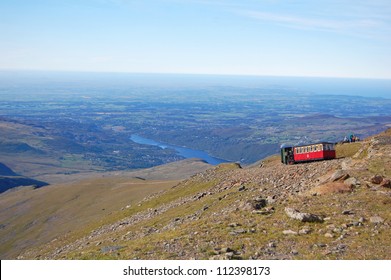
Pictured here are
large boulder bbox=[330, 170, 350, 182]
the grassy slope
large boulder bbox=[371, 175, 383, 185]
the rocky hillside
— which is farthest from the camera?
the grassy slope

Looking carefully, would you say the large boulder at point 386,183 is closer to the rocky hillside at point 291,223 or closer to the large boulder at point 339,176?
the rocky hillside at point 291,223

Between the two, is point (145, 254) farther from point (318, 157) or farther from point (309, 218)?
point (318, 157)

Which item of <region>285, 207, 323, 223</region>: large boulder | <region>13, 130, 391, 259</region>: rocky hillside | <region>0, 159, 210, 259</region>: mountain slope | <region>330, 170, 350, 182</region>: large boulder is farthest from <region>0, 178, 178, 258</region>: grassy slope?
<region>285, 207, 323, 223</region>: large boulder


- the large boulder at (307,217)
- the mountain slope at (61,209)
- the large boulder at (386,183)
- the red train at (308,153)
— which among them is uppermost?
the large boulder at (386,183)

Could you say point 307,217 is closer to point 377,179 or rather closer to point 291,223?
point 291,223

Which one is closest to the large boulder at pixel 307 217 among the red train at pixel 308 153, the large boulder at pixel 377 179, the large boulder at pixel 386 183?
the large boulder at pixel 386 183

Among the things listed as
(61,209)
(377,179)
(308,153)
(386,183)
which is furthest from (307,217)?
(61,209)

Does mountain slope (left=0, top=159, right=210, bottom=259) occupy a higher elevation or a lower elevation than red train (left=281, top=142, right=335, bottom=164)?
lower

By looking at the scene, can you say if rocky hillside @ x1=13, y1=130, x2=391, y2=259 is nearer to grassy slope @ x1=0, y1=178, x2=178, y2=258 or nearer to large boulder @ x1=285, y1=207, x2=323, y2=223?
large boulder @ x1=285, y1=207, x2=323, y2=223

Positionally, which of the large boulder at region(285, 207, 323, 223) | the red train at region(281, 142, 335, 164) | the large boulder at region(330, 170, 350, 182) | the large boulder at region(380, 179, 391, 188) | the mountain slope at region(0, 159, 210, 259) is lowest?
the mountain slope at region(0, 159, 210, 259)
